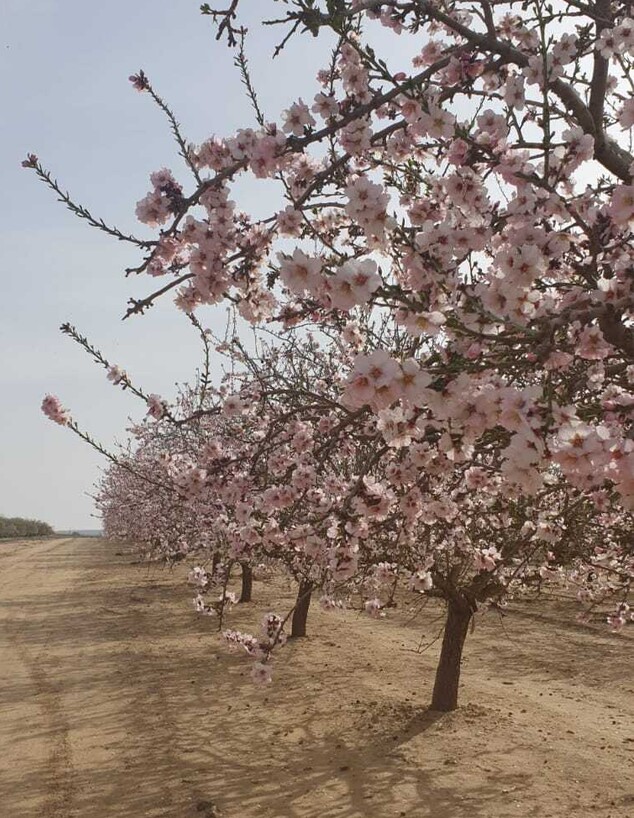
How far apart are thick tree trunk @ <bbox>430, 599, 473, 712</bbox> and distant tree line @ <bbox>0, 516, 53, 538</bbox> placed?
76.8 meters

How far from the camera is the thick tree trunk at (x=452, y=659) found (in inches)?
344

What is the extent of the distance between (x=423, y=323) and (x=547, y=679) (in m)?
10.1

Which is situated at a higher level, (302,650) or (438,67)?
(438,67)

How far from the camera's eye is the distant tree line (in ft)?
257

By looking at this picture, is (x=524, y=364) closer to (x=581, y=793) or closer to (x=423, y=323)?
(x=423, y=323)

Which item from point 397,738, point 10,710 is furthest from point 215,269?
point 10,710

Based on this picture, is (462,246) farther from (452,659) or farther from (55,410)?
(452,659)

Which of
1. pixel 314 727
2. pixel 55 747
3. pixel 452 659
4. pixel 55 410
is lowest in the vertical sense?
pixel 55 747

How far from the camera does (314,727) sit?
8.19 m

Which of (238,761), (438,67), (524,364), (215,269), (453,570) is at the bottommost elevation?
(238,761)

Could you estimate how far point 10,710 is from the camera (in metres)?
9.02

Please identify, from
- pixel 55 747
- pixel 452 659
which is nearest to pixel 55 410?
pixel 55 747

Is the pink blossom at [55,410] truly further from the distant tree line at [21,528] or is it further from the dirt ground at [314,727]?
the distant tree line at [21,528]

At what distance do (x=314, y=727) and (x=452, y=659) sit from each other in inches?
75.4
